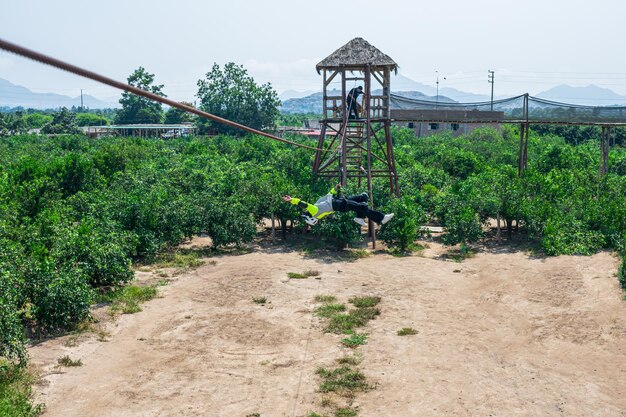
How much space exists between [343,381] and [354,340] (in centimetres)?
244

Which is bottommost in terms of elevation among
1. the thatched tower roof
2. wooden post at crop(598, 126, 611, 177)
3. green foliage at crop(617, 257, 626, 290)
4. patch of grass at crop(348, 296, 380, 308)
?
patch of grass at crop(348, 296, 380, 308)

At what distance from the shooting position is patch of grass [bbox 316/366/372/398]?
13180 millimetres

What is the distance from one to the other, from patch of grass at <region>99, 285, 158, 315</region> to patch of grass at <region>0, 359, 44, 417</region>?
4.67 m

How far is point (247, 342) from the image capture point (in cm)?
1619

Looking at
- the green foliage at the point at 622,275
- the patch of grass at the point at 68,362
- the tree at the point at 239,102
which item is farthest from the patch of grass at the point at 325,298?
the tree at the point at 239,102

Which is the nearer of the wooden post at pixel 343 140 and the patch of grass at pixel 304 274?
the patch of grass at pixel 304 274

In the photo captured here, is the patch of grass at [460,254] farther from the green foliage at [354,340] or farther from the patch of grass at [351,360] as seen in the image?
the patch of grass at [351,360]

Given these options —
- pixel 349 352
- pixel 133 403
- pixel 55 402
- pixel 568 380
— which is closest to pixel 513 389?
pixel 568 380

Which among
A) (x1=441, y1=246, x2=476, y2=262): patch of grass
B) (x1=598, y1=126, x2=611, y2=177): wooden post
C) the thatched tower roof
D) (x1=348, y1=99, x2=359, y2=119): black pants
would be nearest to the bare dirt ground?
(x1=441, y1=246, x2=476, y2=262): patch of grass

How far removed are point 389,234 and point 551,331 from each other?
32.4ft

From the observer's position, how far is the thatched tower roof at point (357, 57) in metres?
26.9

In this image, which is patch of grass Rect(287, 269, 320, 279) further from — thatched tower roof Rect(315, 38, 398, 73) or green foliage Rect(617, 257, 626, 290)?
green foliage Rect(617, 257, 626, 290)

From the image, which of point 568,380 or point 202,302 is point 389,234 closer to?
point 202,302

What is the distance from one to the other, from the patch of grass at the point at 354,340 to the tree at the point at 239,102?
62806 millimetres
